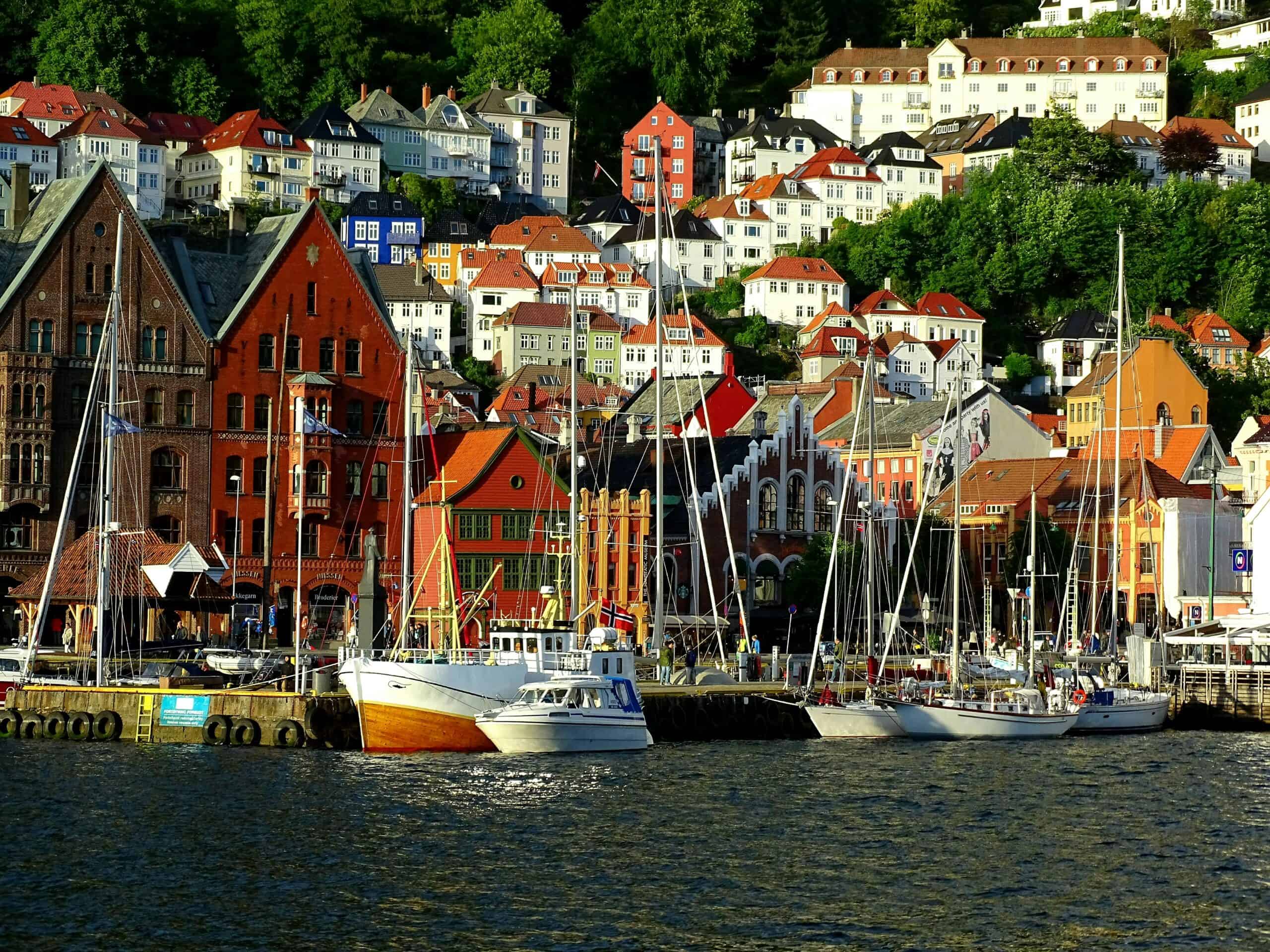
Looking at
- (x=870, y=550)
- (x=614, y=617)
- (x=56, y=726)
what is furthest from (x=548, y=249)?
(x=56, y=726)

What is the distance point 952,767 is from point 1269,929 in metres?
24.1

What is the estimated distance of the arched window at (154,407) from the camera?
303 ft

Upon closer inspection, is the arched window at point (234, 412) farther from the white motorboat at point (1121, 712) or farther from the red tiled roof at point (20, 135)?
the red tiled roof at point (20, 135)

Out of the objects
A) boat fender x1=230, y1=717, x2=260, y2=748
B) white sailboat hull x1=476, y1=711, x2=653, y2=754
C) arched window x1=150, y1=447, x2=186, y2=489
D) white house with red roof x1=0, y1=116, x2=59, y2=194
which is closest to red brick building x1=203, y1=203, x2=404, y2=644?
arched window x1=150, y1=447, x2=186, y2=489

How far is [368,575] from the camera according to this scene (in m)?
71.4

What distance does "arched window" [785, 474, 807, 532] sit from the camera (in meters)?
104

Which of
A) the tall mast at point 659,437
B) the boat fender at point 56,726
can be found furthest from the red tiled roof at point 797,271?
the boat fender at point 56,726

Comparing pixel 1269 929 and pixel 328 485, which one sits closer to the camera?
pixel 1269 929

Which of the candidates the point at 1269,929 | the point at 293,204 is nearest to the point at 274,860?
the point at 1269,929

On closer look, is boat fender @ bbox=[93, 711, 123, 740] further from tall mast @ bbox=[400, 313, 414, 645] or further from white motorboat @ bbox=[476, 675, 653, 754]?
white motorboat @ bbox=[476, 675, 653, 754]

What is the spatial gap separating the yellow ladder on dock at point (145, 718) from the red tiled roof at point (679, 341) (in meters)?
101

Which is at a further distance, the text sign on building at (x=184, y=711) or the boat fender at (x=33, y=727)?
the boat fender at (x=33, y=727)

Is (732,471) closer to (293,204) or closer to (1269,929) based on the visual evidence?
(1269,929)

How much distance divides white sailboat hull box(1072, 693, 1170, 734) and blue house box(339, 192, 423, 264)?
12102 centimetres
